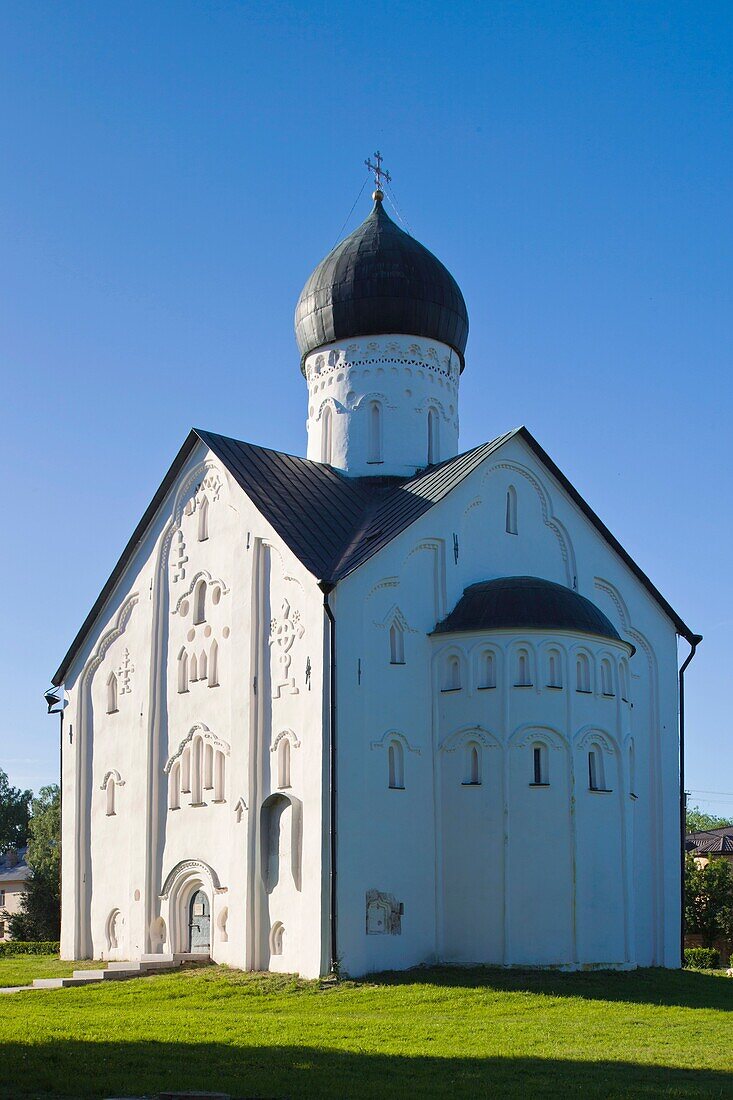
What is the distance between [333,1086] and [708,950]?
2162 centimetres

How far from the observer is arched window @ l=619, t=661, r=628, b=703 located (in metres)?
20.9

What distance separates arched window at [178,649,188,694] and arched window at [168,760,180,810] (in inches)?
49.7

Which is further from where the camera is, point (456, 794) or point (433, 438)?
point (433, 438)

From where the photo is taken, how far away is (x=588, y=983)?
1786 centimetres

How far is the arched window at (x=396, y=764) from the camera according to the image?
1952 cm

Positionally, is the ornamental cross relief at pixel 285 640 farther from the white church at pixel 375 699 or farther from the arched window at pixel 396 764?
the arched window at pixel 396 764

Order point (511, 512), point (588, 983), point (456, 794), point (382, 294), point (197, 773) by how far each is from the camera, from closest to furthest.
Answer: point (588, 983) → point (456, 794) → point (197, 773) → point (511, 512) → point (382, 294)

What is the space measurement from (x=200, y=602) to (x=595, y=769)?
24.0 ft

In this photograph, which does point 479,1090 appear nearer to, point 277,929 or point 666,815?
point 277,929

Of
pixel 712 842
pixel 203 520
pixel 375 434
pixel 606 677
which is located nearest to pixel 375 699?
pixel 606 677

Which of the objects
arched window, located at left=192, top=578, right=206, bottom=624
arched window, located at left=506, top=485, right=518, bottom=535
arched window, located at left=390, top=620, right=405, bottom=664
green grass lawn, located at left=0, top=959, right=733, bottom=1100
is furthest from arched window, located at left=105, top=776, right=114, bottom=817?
arched window, located at left=506, top=485, right=518, bottom=535

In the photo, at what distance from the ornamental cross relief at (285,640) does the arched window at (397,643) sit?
1.41 metres

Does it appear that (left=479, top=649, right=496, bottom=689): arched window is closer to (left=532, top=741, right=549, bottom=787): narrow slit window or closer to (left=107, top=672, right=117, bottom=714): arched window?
(left=532, top=741, right=549, bottom=787): narrow slit window

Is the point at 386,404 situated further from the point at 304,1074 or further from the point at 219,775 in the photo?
the point at 304,1074
